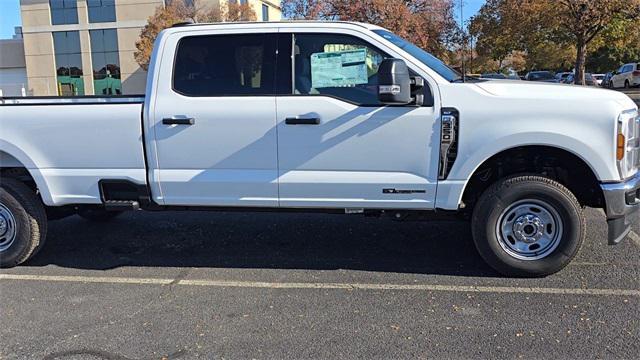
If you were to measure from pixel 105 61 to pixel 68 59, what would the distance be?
3666mm

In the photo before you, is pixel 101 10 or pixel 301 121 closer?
pixel 301 121

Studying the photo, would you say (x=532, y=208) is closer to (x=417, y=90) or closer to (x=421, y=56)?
(x=417, y=90)

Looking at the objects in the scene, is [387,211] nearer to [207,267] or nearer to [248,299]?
[248,299]

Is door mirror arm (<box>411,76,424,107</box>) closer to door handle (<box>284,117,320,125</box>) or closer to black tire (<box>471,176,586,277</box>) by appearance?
door handle (<box>284,117,320,125</box>)

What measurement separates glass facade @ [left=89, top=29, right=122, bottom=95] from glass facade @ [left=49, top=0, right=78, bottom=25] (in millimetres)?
2306

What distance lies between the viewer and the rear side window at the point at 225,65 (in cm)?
470

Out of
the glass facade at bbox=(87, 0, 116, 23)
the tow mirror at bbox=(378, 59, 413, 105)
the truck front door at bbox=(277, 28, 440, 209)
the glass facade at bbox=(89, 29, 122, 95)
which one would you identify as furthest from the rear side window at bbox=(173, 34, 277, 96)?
the glass facade at bbox=(87, 0, 116, 23)

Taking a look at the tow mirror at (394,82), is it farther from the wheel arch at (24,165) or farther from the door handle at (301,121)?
the wheel arch at (24,165)

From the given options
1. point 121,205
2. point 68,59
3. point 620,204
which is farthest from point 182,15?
point 620,204

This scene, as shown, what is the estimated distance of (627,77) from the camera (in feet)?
123

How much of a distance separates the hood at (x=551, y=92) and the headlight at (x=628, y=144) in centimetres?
11

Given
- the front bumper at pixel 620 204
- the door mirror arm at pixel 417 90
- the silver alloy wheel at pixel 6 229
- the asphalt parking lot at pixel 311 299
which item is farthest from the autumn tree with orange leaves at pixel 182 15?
the front bumper at pixel 620 204

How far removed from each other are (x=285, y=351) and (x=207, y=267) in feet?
5.94

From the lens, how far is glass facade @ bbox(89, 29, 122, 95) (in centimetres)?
4962
